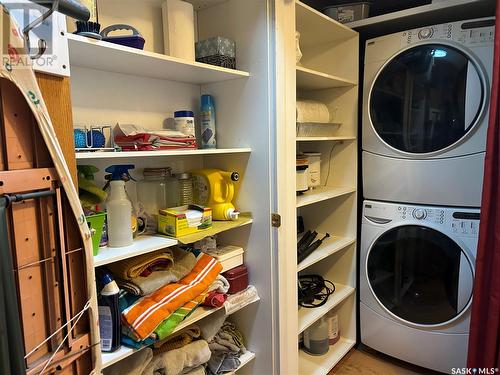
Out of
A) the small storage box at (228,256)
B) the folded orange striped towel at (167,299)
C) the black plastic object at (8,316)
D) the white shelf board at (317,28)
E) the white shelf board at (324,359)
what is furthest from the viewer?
the white shelf board at (324,359)

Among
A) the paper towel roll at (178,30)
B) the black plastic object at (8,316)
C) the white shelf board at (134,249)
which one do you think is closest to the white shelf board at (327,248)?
the white shelf board at (134,249)

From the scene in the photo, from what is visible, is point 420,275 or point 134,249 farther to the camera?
point 420,275

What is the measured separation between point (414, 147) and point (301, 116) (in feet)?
2.01

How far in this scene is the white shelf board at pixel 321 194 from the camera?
1698mm

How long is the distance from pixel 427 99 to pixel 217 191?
1.16m

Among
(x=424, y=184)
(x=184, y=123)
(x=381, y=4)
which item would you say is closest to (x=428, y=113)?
(x=424, y=184)

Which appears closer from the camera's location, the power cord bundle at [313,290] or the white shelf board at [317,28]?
the white shelf board at [317,28]

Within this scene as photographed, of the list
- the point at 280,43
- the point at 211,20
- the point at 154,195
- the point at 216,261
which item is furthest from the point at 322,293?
the point at 211,20

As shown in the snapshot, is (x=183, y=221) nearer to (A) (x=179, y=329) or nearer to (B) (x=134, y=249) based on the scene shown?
(B) (x=134, y=249)

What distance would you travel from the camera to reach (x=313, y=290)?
2.05 m

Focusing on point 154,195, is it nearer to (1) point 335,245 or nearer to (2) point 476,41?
(1) point 335,245

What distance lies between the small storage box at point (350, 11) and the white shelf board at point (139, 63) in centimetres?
87

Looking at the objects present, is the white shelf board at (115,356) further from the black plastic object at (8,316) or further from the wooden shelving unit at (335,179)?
the wooden shelving unit at (335,179)

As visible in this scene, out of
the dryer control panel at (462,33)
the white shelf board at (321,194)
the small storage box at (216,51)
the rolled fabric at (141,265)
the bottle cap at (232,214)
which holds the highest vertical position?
the dryer control panel at (462,33)
